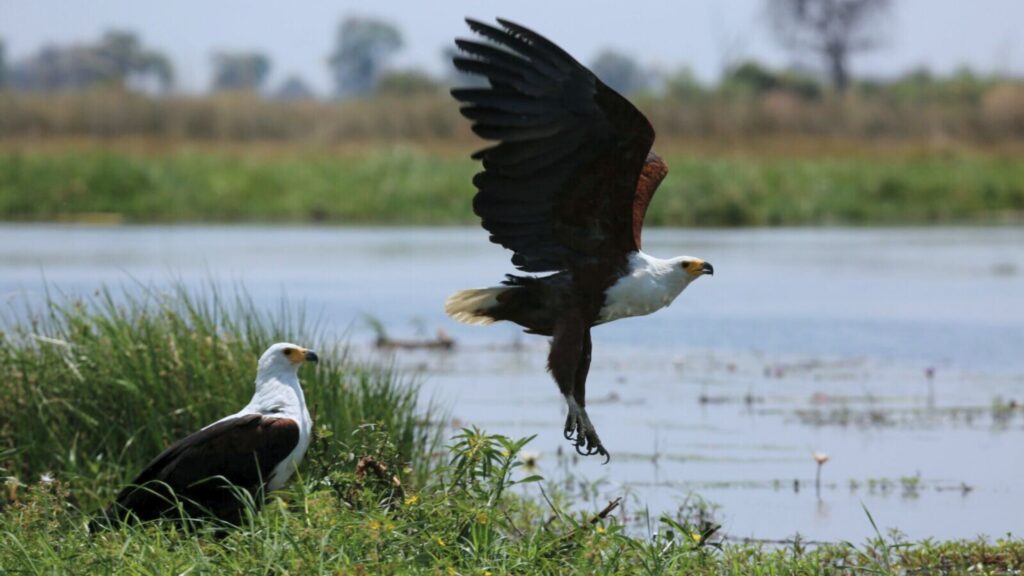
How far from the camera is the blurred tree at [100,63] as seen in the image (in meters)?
83.9

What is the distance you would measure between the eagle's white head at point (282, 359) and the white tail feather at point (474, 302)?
20.4 inches

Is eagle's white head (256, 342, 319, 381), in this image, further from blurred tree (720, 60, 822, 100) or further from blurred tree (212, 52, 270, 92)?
blurred tree (212, 52, 270, 92)

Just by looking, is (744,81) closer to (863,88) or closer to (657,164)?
(863,88)

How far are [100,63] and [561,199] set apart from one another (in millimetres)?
87184

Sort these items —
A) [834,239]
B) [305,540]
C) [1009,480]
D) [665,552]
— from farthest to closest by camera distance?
[834,239] → [1009,480] → [665,552] → [305,540]

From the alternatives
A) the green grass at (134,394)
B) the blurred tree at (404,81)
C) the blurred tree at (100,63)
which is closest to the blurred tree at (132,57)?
the blurred tree at (100,63)

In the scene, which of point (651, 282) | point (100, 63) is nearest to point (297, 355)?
point (651, 282)

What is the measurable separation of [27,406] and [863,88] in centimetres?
4959

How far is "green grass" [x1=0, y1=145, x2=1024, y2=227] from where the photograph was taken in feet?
82.0

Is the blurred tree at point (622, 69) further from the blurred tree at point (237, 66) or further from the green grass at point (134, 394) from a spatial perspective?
the green grass at point (134, 394)

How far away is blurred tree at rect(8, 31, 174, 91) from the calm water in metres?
60.0

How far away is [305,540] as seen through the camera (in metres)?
4.70

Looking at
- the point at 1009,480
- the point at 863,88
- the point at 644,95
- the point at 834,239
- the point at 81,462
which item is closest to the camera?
the point at 81,462

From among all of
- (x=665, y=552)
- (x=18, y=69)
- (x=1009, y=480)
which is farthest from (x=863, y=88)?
(x=18, y=69)
